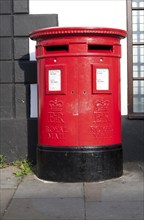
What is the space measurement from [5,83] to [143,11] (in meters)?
2.38

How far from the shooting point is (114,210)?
17.2ft

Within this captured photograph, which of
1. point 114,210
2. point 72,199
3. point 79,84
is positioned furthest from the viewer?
point 79,84

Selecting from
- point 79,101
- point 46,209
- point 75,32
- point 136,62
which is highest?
point 75,32

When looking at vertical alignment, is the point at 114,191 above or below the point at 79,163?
below

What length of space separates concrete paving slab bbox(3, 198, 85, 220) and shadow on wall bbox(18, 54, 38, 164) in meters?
1.90

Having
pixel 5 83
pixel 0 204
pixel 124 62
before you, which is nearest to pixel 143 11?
pixel 124 62

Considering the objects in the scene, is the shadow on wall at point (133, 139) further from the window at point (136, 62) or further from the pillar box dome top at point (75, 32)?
the pillar box dome top at point (75, 32)

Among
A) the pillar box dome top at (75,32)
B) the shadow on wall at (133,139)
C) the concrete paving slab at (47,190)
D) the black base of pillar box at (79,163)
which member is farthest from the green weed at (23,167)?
the pillar box dome top at (75,32)

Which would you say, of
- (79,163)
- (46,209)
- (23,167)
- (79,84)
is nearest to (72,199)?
(46,209)

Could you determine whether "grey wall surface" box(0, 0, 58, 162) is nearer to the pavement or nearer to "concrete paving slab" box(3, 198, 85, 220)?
the pavement

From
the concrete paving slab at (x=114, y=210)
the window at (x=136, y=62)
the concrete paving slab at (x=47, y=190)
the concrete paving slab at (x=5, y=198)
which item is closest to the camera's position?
the concrete paving slab at (x=114, y=210)

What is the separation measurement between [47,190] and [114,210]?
1168 mm

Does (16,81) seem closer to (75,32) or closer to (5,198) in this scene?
(75,32)

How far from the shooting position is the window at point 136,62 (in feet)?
24.4
